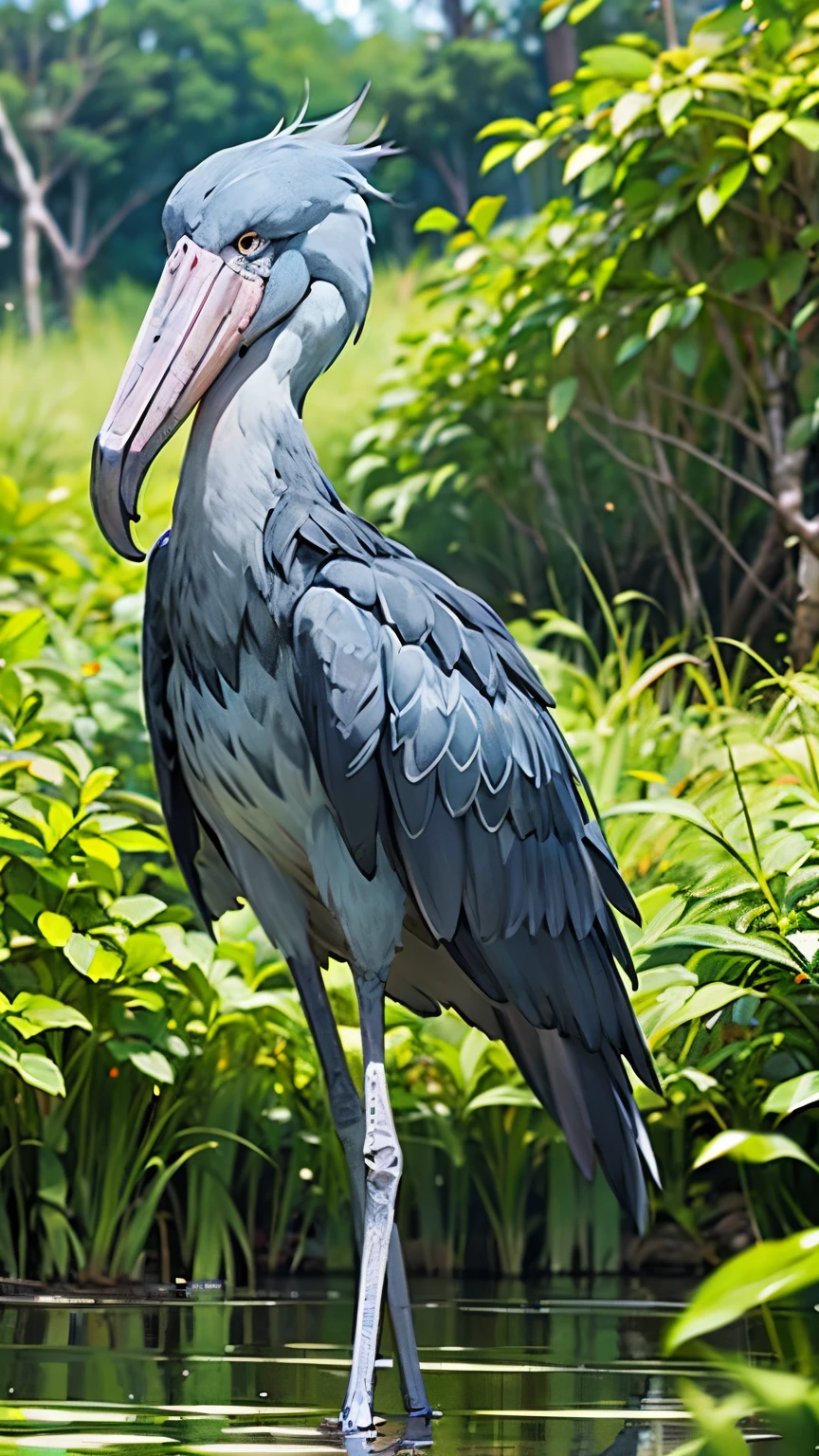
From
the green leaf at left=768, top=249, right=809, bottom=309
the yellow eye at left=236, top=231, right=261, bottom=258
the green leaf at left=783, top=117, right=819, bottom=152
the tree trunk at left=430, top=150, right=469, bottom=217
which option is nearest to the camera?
the yellow eye at left=236, top=231, right=261, bottom=258

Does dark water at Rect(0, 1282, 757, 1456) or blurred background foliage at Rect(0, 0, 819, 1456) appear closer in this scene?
dark water at Rect(0, 1282, 757, 1456)

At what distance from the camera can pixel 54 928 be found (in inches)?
108

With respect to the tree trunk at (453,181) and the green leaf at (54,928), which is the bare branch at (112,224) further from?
the green leaf at (54,928)

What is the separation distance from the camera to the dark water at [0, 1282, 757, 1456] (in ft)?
5.76

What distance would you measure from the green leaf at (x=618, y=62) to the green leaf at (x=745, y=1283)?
3.96 meters

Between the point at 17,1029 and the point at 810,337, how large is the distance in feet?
10.9

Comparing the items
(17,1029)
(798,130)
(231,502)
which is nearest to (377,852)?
(231,502)

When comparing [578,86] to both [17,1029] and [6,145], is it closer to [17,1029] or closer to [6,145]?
[17,1029]

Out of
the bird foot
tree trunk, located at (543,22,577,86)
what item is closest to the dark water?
the bird foot

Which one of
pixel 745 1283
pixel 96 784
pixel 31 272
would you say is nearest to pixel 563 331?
pixel 96 784

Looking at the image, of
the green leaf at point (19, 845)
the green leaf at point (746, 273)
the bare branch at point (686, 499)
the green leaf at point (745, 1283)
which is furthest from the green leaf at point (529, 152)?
the green leaf at point (745, 1283)

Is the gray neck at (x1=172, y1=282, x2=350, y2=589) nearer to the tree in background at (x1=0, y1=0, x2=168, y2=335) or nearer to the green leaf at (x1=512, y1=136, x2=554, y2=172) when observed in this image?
the green leaf at (x1=512, y1=136, x2=554, y2=172)

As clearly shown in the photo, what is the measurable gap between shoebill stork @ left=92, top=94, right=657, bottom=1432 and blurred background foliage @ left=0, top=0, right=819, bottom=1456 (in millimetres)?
419

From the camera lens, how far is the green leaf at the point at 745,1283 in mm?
793
